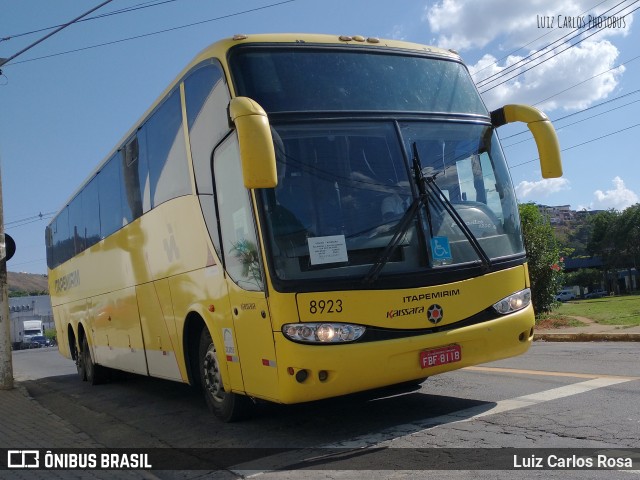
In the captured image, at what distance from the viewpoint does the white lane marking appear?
588 cm

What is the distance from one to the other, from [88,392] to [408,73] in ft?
30.5

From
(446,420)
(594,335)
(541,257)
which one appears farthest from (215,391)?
(541,257)

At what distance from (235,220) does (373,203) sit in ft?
4.25

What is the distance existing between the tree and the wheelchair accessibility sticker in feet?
47.1

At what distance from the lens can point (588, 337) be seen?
50.2ft

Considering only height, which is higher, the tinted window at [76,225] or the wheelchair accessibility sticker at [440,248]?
the tinted window at [76,225]

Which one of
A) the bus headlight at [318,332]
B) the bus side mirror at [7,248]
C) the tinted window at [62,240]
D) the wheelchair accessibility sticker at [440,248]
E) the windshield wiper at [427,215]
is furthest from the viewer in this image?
the tinted window at [62,240]

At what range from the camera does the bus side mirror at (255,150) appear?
5.52 metres

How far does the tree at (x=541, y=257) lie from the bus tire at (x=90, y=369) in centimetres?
1205

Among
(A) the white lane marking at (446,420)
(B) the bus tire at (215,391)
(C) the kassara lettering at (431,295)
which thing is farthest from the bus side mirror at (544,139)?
(B) the bus tire at (215,391)

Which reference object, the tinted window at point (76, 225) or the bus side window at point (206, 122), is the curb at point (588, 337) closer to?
the bus side window at point (206, 122)

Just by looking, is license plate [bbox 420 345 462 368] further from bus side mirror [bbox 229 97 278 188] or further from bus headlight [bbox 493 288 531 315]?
bus side mirror [bbox 229 97 278 188]

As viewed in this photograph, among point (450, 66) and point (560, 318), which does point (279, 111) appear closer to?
point (450, 66)

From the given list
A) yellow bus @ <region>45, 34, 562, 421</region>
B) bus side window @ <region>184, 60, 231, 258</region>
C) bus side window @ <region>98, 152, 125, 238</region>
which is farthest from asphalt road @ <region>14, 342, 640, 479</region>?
bus side window @ <region>98, 152, 125, 238</region>
